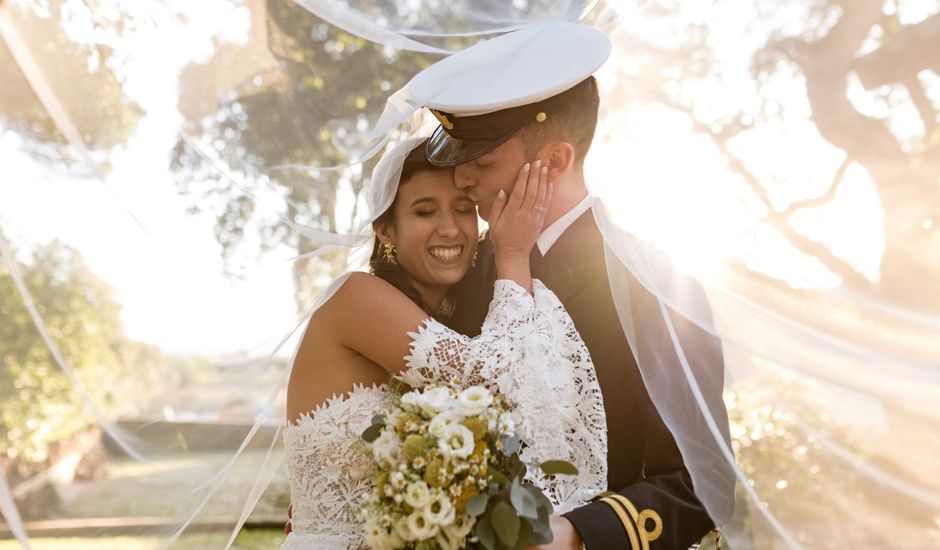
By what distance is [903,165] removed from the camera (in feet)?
6.77

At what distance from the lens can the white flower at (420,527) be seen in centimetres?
222

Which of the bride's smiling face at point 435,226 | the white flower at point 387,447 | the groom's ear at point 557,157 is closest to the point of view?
the white flower at point 387,447

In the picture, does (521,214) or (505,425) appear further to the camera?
(521,214)

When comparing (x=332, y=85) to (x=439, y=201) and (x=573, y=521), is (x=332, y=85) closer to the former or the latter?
(x=439, y=201)

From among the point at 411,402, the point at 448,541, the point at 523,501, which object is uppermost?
the point at 411,402

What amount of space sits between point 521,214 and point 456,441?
97 cm

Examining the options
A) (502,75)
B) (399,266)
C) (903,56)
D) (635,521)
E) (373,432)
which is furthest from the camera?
(399,266)

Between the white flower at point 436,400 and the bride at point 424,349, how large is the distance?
0.29 m

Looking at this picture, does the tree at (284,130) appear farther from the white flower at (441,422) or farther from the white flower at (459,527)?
the white flower at (459,527)

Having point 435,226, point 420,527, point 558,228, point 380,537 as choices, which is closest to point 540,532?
point 420,527

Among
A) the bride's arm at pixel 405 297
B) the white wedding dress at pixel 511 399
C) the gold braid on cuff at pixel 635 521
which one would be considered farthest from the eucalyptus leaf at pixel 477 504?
the bride's arm at pixel 405 297

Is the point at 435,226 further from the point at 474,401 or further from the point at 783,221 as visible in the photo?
the point at 783,221

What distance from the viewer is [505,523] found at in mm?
2213

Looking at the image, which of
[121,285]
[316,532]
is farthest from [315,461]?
[121,285]
